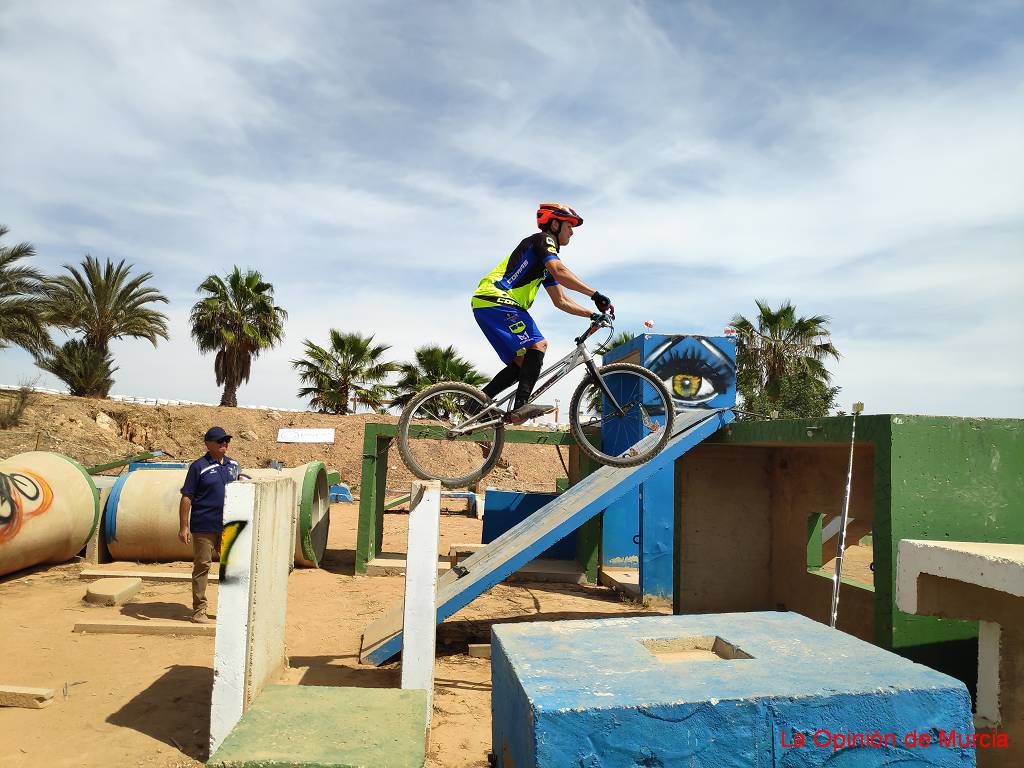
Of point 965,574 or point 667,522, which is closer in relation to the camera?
point 965,574

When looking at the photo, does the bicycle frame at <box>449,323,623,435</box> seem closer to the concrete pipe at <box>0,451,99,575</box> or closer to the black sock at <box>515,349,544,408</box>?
the black sock at <box>515,349,544,408</box>

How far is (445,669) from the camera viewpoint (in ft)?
25.9

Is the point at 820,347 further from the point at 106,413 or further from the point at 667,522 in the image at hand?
the point at 106,413

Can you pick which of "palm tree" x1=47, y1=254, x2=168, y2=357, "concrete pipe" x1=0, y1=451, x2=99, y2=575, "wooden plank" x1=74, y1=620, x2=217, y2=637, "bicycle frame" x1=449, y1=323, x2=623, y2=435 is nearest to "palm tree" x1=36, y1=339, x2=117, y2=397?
"palm tree" x1=47, y1=254, x2=168, y2=357

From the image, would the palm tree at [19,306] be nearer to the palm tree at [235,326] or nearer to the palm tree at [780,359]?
the palm tree at [235,326]

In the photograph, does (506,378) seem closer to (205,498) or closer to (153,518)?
(205,498)

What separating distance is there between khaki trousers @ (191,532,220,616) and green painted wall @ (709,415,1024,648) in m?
7.12

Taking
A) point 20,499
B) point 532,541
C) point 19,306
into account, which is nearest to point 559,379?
point 532,541

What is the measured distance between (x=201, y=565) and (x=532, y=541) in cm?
421

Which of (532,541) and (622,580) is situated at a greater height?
(532,541)

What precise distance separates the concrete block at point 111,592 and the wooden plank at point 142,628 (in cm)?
116

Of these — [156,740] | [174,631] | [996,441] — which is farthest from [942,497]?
[174,631]

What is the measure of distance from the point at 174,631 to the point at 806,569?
26.0 ft

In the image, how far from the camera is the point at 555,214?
5.40m
